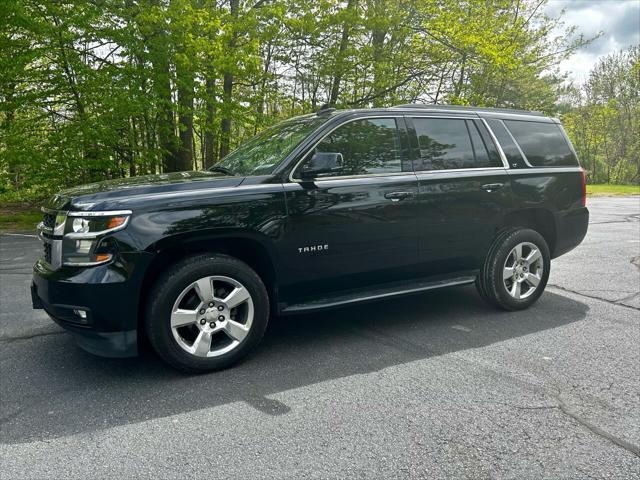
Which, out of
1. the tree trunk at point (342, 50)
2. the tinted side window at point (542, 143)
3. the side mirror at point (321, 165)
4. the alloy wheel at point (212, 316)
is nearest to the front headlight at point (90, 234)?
the alloy wheel at point (212, 316)

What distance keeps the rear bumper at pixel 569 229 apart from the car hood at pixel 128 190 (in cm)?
345

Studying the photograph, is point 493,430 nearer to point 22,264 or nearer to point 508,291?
point 508,291

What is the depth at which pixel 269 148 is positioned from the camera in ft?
14.0

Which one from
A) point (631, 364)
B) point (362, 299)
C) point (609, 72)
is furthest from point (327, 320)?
point (609, 72)

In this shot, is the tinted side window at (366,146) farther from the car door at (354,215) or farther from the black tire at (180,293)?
the black tire at (180,293)

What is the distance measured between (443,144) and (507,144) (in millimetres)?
813

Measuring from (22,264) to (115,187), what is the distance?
479cm

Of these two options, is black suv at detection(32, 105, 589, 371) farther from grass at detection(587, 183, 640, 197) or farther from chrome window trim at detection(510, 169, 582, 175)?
grass at detection(587, 183, 640, 197)

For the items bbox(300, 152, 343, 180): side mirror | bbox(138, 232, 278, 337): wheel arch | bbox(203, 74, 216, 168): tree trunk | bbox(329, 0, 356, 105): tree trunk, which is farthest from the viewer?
bbox(329, 0, 356, 105): tree trunk

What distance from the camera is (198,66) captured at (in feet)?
38.3

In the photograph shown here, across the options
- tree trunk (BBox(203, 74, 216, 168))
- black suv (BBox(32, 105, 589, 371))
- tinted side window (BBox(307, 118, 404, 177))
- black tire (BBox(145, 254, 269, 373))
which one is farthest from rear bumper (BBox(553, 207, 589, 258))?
tree trunk (BBox(203, 74, 216, 168))

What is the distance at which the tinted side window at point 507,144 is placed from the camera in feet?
15.7

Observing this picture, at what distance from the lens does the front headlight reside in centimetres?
311

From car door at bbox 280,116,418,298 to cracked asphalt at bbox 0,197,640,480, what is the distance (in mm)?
604
